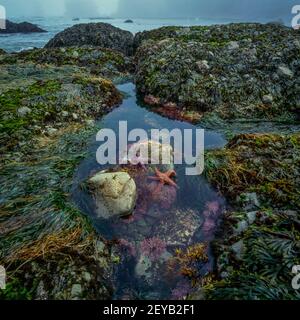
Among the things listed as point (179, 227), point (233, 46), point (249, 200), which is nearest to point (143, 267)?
point (179, 227)

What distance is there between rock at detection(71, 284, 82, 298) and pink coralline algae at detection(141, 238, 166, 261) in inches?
38.5

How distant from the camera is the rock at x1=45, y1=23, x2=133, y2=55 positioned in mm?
18359

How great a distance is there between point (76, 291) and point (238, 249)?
6.58 ft

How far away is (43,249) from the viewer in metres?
3.77

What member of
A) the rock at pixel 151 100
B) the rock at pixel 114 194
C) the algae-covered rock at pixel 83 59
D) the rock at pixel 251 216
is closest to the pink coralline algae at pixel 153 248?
the rock at pixel 114 194

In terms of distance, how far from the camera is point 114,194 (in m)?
4.57

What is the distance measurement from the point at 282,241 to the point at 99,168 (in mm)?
3338

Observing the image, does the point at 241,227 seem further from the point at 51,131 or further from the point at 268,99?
the point at 268,99

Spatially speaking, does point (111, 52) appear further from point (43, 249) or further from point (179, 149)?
point (43, 249)

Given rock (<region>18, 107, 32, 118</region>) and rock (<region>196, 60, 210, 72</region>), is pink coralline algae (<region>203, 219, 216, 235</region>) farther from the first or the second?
rock (<region>196, 60, 210, 72</region>)

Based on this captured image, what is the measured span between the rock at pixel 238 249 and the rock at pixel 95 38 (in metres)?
16.6

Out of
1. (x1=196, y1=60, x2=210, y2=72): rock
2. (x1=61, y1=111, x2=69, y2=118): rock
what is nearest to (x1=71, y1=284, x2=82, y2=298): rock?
(x1=61, y1=111, x2=69, y2=118): rock

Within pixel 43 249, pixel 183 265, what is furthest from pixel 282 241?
pixel 43 249

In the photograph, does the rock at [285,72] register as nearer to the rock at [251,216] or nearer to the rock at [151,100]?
the rock at [151,100]
